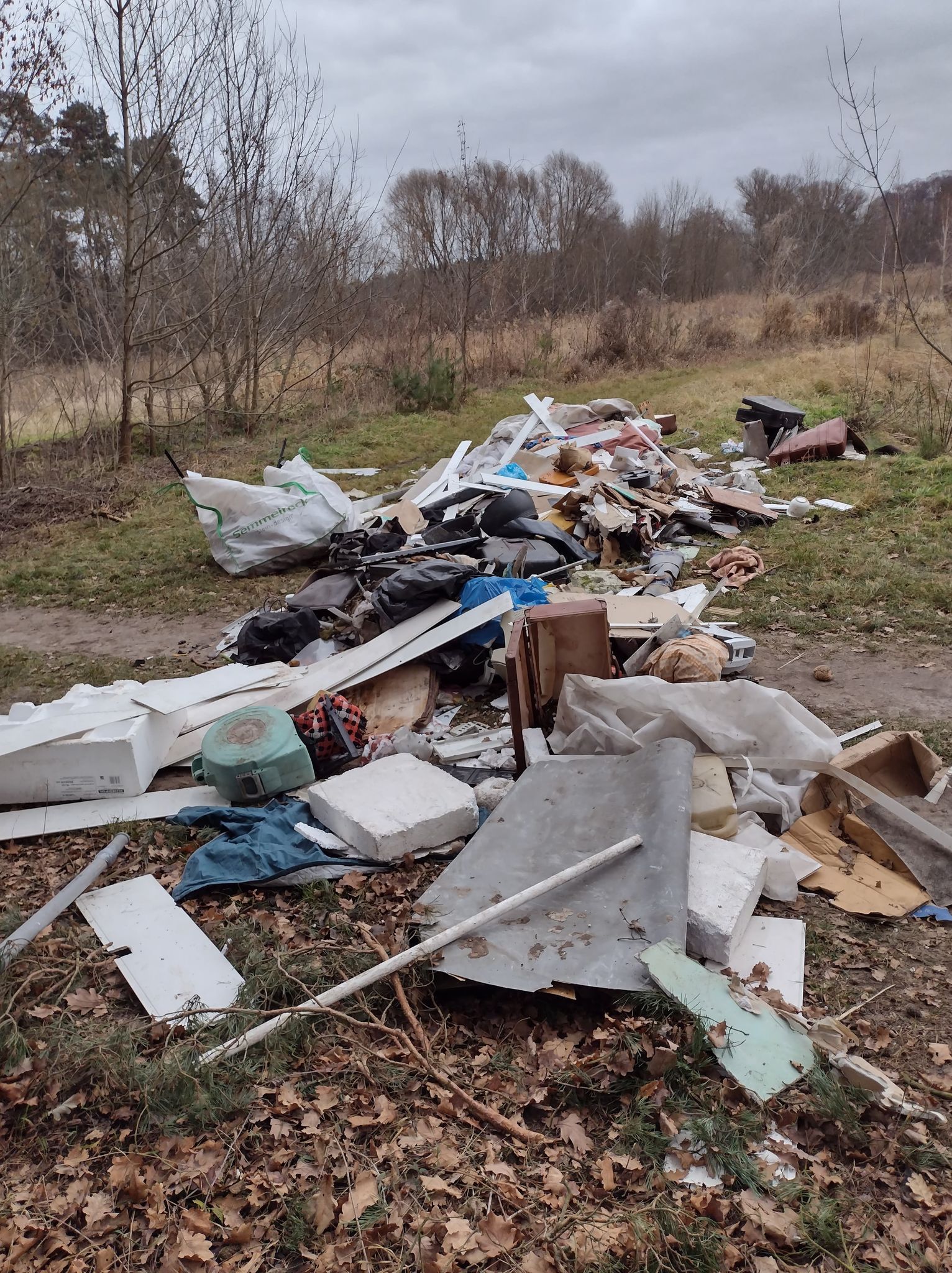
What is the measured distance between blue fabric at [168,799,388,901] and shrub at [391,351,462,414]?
42.3ft

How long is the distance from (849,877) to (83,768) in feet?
11.2

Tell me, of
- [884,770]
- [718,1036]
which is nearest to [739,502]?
[884,770]

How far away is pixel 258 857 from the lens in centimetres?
338

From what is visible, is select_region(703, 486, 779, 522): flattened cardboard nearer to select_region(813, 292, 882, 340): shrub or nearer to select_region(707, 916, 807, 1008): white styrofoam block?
select_region(707, 916, 807, 1008): white styrofoam block

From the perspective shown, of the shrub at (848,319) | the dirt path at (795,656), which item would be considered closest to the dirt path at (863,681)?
the dirt path at (795,656)

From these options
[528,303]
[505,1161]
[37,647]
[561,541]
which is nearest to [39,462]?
[37,647]

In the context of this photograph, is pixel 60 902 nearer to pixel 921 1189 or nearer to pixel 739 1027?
pixel 739 1027

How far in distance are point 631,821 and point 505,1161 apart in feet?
4.15

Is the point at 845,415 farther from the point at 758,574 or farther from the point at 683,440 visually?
the point at 758,574

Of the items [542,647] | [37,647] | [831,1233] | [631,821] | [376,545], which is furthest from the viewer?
[376,545]

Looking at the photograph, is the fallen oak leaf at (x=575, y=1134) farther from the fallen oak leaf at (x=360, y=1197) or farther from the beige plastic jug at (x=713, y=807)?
the beige plastic jug at (x=713, y=807)

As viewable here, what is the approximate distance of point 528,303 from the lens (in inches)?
874

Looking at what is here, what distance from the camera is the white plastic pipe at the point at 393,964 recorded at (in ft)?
8.00

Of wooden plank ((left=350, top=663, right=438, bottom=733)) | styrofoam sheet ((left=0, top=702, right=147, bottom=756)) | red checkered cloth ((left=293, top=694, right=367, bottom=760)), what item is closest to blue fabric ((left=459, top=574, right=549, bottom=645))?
wooden plank ((left=350, top=663, right=438, bottom=733))
